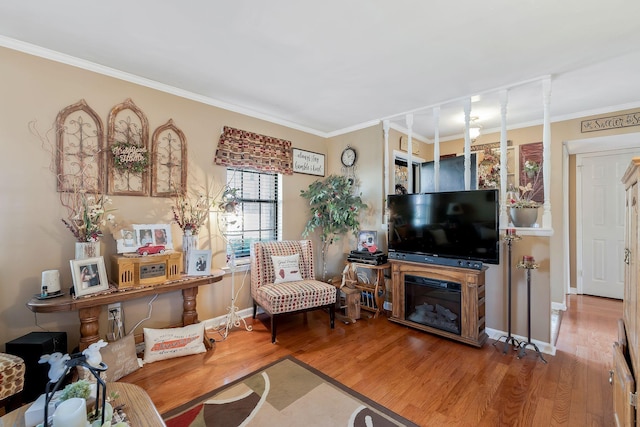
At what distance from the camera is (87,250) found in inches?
86.7

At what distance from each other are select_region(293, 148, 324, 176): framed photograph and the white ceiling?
0.91 metres

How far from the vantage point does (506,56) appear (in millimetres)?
2281

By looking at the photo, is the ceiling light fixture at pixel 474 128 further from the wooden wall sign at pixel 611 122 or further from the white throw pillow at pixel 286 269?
the white throw pillow at pixel 286 269

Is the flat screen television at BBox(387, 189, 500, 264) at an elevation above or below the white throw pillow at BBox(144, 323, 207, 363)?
above

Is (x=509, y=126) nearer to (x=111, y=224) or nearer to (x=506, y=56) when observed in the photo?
(x=506, y=56)

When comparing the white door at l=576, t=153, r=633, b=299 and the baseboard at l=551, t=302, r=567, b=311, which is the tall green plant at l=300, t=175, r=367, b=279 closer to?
the baseboard at l=551, t=302, r=567, b=311

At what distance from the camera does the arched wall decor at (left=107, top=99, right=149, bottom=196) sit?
2.52m

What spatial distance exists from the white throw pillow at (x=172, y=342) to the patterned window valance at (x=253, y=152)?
1812mm

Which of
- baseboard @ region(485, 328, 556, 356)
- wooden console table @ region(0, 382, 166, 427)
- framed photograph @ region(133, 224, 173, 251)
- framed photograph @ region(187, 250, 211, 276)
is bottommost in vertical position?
baseboard @ region(485, 328, 556, 356)

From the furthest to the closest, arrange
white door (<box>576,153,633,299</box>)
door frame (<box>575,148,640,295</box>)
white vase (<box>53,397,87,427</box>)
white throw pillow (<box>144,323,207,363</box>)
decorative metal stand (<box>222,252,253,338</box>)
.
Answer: door frame (<box>575,148,640,295</box>) < white door (<box>576,153,633,299</box>) < decorative metal stand (<box>222,252,253,338</box>) < white throw pillow (<box>144,323,207,363</box>) < white vase (<box>53,397,87,427</box>)

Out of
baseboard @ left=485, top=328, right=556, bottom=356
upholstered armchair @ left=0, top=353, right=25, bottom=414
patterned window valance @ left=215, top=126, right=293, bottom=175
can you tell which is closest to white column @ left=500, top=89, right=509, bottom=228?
baseboard @ left=485, top=328, right=556, bottom=356

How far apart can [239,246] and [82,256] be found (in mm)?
1600

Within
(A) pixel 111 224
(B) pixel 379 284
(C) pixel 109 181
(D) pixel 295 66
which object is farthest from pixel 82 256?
(B) pixel 379 284

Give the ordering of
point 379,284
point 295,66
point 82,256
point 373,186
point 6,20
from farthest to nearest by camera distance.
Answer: point 373,186 → point 379,284 → point 295,66 → point 82,256 → point 6,20
